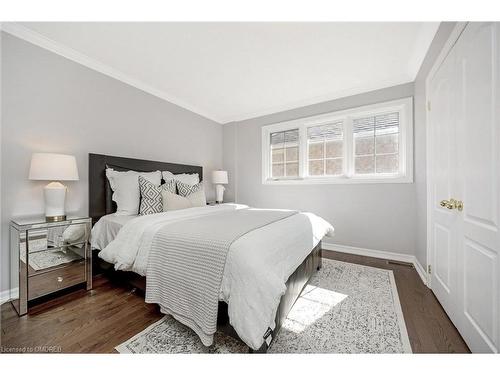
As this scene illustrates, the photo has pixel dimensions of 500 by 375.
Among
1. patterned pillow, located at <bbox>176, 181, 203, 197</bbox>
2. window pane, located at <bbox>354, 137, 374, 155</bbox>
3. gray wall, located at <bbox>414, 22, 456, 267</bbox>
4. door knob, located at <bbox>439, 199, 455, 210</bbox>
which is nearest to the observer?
door knob, located at <bbox>439, 199, 455, 210</bbox>

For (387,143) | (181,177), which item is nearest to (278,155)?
(387,143)

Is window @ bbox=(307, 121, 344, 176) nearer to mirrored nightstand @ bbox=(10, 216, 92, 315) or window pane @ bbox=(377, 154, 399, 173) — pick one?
window pane @ bbox=(377, 154, 399, 173)

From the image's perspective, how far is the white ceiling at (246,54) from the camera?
1.83 meters

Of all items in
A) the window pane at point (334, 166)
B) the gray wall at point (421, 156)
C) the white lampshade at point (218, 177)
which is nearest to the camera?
the gray wall at point (421, 156)

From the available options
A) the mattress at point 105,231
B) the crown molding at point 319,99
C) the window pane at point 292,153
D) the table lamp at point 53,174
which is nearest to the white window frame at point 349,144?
the window pane at point 292,153

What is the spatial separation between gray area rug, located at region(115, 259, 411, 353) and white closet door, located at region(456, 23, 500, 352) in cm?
43

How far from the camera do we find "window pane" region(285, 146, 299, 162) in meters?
3.63

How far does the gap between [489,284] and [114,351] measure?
7.07ft

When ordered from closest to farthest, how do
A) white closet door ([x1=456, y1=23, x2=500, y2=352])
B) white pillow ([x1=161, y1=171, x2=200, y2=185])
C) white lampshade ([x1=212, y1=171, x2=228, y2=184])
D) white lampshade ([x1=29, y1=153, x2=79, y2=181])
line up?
white closet door ([x1=456, y1=23, x2=500, y2=352]), white lampshade ([x1=29, y1=153, x2=79, y2=181]), white pillow ([x1=161, y1=171, x2=200, y2=185]), white lampshade ([x1=212, y1=171, x2=228, y2=184])

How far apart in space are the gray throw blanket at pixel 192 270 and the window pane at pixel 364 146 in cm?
236

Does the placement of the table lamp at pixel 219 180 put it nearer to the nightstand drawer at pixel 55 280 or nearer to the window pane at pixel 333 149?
the window pane at pixel 333 149

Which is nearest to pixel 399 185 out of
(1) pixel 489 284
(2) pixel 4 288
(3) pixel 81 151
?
(1) pixel 489 284

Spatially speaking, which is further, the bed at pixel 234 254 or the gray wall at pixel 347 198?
the gray wall at pixel 347 198

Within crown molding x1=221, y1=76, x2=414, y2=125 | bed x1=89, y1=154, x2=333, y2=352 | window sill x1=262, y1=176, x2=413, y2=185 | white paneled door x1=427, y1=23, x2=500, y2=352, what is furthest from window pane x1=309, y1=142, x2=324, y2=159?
white paneled door x1=427, y1=23, x2=500, y2=352
